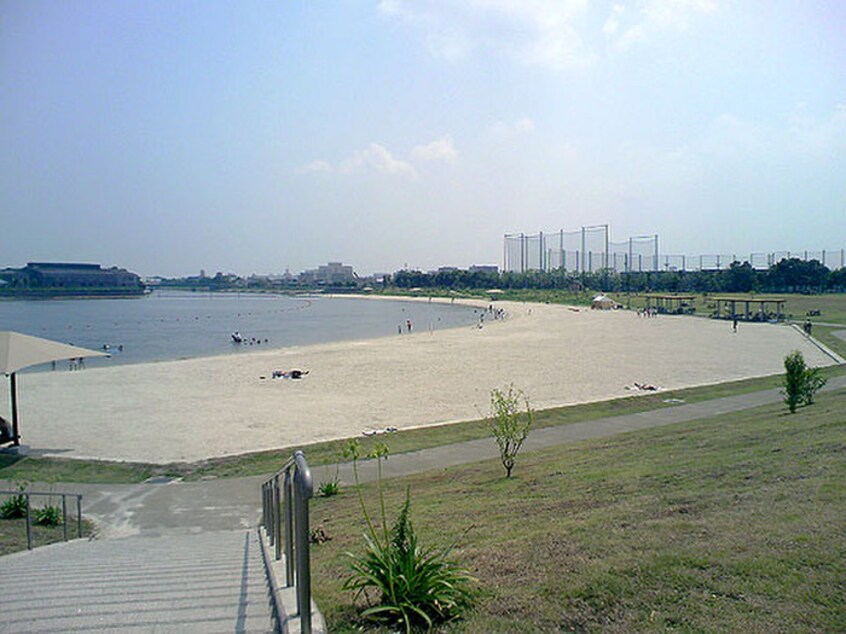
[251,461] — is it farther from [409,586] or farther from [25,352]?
[409,586]

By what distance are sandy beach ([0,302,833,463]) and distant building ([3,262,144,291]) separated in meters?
156

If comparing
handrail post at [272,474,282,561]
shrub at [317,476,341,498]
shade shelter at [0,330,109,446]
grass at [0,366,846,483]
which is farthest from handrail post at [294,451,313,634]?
shade shelter at [0,330,109,446]

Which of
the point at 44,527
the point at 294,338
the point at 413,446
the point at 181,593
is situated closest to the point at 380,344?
the point at 294,338

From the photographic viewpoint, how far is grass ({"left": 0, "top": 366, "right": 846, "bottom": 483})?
1292cm

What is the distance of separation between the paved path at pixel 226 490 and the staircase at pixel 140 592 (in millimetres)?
3665

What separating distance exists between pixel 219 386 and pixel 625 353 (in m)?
22.1

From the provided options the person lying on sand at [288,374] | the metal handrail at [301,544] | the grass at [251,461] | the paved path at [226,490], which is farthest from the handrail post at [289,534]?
the person lying on sand at [288,374]

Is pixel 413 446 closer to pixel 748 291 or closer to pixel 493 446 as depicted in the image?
pixel 493 446

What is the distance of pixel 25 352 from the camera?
1536 cm

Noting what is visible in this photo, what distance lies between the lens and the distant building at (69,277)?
171125mm

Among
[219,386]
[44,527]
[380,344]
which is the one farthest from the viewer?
[380,344]

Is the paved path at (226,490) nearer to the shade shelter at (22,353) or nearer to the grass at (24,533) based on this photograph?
the grass at (24,533)

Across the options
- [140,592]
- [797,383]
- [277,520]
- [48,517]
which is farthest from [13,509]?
[797,383]

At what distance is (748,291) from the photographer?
108938 millimetres
